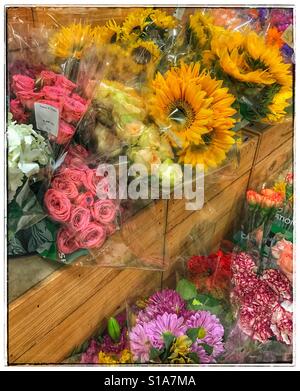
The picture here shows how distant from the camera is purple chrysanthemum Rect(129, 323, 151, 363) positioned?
1.38 meters

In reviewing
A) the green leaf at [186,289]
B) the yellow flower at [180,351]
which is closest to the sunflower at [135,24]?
the green leaf at [186,289]

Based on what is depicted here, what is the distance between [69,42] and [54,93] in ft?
0.67

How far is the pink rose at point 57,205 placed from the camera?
3.73 feet

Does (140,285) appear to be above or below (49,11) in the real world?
below

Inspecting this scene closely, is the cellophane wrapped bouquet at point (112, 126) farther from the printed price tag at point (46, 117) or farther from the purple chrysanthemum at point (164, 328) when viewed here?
the purple chrysanthemum at point (164, 328)

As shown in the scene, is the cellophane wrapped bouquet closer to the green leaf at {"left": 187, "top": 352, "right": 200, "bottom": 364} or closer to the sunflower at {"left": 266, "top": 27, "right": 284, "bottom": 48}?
the sunflower at {"left": 266, "top": 27, "right": 284, "bottom": 48}

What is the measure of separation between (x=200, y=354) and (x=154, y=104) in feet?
2.43

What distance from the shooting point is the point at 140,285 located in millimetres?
1498

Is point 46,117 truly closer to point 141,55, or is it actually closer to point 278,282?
point 141,55

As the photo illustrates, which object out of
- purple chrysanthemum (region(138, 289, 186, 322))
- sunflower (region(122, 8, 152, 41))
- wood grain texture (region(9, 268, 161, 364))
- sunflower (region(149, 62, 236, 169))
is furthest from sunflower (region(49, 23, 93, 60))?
purple chrysanthemum (region(138, 289, 186, 322))

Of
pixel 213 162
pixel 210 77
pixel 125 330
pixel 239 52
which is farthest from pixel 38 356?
pixel 239 52

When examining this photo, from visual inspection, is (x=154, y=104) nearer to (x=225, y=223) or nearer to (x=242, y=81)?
(x=242, y=81)

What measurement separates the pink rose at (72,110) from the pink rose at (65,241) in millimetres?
281

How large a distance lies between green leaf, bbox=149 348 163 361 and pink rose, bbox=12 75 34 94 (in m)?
0.81
